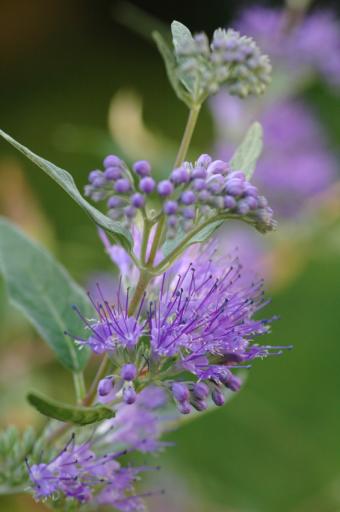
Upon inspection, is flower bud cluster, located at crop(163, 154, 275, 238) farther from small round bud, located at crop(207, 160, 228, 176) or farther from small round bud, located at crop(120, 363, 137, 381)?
small round bud, located at crop(120, 363, 137, 381)

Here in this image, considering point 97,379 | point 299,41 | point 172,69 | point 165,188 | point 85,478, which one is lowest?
point 85,478

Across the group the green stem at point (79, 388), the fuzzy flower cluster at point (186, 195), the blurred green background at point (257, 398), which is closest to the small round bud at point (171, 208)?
the fuzzy flower cluster at point (186, 195)

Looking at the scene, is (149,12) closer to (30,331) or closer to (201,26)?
(201,26)

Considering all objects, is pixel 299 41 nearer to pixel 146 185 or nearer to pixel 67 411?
pixel 146 185

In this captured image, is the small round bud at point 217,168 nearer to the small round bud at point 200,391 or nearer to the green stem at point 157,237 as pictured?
A: the green stem at point 157,237

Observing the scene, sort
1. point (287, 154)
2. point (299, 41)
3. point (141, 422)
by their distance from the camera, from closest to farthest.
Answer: point (141, 422), point (299, 41), point (287, 154)

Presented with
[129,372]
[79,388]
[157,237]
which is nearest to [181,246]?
[157,237]
